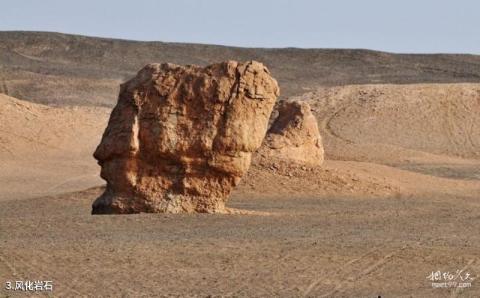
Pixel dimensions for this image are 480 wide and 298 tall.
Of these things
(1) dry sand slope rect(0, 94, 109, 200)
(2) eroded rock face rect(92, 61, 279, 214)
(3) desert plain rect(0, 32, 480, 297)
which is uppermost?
(2) eroded rock face rect(92, 61, 279, 214)

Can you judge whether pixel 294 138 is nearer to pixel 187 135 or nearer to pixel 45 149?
pixel 187 135

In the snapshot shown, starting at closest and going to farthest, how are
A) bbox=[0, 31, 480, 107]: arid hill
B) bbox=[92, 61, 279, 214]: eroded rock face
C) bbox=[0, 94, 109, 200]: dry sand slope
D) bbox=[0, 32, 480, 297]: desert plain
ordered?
bbox=[0, 32, 480, 297]: desert plain < bbox=[92, 61, 279, 214]: eroded rock face < bbox=[0, 94, 109, 200]: dry sand slope < bbox=[0, 31, 480, 107]: arid hill

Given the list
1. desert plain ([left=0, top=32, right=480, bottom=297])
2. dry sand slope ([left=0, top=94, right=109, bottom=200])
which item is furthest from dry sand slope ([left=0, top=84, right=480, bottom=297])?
dry sand slope ([left=0, top=94, right=109, bottom=200])

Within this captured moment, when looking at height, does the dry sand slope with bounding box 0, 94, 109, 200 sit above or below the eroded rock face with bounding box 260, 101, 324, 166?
below

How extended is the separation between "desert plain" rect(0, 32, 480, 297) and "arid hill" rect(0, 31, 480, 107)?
25.4 metres

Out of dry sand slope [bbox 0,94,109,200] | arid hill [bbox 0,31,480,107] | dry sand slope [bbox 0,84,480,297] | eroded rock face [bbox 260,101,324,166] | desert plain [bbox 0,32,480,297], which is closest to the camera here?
dry sand slope [bbox 0,84,480,297]

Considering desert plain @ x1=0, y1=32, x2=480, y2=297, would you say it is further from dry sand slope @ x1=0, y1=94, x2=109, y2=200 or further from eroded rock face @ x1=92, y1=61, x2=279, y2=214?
eroded rock face @ x1=92, y1=61, x2=279, y2=214

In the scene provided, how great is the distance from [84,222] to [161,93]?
2.46 m

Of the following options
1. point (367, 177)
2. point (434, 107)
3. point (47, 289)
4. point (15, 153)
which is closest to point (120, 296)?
point (47, 289)

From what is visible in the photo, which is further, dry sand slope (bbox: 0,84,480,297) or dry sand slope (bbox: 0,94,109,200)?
dry sand slope (bbox: 0,94,109,200)

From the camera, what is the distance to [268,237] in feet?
54.9

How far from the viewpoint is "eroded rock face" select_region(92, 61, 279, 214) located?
19.7 metres

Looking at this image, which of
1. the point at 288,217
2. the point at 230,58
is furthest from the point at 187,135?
the point at 230,58

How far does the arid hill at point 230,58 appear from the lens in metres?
85.9
